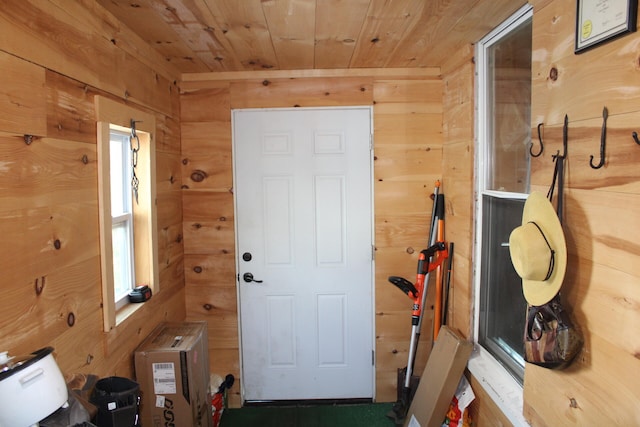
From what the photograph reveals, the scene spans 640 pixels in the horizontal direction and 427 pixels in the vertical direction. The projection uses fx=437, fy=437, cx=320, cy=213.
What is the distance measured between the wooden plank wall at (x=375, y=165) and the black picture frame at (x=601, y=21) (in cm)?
151

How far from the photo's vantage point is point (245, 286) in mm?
2975

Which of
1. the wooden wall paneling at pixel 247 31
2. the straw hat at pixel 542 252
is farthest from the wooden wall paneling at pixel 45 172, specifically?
the straw hat at pixel 542 252

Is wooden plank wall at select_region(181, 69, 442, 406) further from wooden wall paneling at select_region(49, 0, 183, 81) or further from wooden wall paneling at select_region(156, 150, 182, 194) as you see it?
wooden wall paneling at select_region(49, 0, 183, 81)

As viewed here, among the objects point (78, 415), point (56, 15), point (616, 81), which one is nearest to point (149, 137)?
point (56, 15)


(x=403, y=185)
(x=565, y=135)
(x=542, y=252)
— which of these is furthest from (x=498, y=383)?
(x=403, y=185)

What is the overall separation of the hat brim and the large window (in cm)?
40

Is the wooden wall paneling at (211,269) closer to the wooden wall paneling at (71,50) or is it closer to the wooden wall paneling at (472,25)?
the wooden wall paneling at (71,50)

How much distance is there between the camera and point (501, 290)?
215 centimetres

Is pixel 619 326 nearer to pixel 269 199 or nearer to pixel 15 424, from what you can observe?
pixel 15 424

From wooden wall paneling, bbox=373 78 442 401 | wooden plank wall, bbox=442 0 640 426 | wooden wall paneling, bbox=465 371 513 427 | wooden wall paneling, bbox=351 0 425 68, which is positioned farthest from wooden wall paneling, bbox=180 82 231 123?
wooden wall paneling, bbox=465 371 513 427

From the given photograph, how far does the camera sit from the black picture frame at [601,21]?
114 cm

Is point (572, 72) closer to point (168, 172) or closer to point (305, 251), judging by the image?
point (305, 251)

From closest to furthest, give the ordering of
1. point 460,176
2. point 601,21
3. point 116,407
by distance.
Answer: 1. point 601,21
2. point 116,407
3. point 460,176

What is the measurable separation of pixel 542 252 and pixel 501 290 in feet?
2.77
